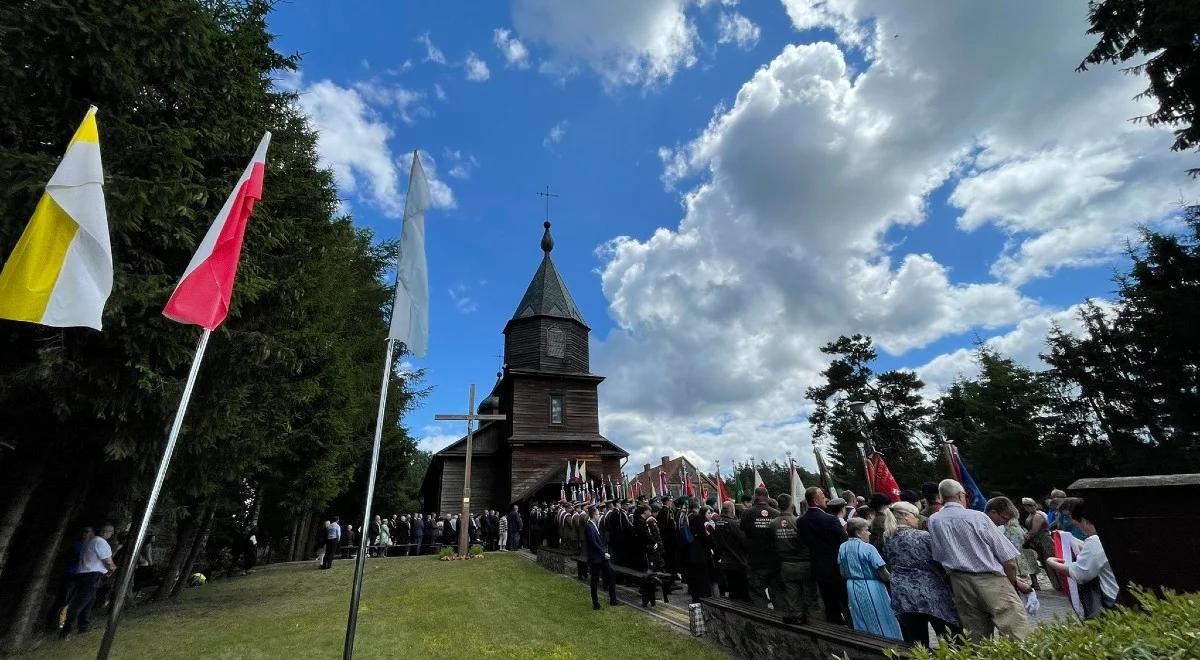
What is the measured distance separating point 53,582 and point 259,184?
997 cm

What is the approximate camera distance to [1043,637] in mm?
2463

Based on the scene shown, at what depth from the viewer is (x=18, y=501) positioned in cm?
728

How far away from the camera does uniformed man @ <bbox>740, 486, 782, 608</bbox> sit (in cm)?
793

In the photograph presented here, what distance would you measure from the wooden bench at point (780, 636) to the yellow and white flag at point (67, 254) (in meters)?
7.34

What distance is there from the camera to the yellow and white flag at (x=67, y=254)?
179 inches

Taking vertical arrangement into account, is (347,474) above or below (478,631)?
above

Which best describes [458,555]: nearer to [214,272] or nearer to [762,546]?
[762,546]

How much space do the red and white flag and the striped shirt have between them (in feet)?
24.3

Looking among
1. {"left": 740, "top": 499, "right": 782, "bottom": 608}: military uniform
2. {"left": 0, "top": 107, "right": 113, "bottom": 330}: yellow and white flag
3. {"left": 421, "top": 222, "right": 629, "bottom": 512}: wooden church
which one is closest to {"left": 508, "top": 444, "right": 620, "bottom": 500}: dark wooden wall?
{"left": 421, "top": 222, "right": 629, "bottom": 512}: wooden church

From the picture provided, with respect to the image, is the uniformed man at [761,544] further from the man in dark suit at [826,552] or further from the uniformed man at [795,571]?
the man in dark suit at [826,552]

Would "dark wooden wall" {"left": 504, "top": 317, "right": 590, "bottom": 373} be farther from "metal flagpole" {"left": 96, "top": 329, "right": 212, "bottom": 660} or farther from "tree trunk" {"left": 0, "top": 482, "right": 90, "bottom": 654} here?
A: "metal flagpole" {"left": 96, "top": 329, "right": 212, "bottom": 660}

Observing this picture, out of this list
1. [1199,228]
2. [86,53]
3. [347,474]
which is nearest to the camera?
[86,53]

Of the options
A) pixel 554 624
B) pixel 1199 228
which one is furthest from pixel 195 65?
pixel 1199 228

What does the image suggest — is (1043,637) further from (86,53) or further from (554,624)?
(86,53)
